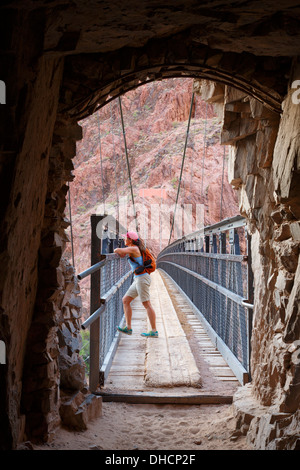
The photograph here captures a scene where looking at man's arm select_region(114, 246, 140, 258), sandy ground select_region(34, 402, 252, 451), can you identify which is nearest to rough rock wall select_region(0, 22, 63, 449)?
sandy ground select_region(34, 402, 252, 451)

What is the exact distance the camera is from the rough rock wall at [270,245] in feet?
8.07

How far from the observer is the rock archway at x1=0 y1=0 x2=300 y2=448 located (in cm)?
198

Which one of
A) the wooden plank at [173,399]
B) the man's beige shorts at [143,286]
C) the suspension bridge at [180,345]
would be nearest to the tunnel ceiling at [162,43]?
the suspension bridge at [180,345]

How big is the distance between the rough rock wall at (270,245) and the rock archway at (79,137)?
11mm

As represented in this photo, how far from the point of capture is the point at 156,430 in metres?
3.10

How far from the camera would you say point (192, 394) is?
12.3 feet

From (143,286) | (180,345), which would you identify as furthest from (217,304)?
(143,286)

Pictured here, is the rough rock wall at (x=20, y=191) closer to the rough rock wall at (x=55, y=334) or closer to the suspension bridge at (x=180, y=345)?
the rough rock wall at (x=55, y=334)

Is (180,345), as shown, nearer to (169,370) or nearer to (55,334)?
(169,370)

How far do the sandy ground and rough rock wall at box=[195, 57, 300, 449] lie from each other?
0.18m

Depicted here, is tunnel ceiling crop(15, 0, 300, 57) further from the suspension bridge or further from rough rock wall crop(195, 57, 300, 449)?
the suspension bridge
